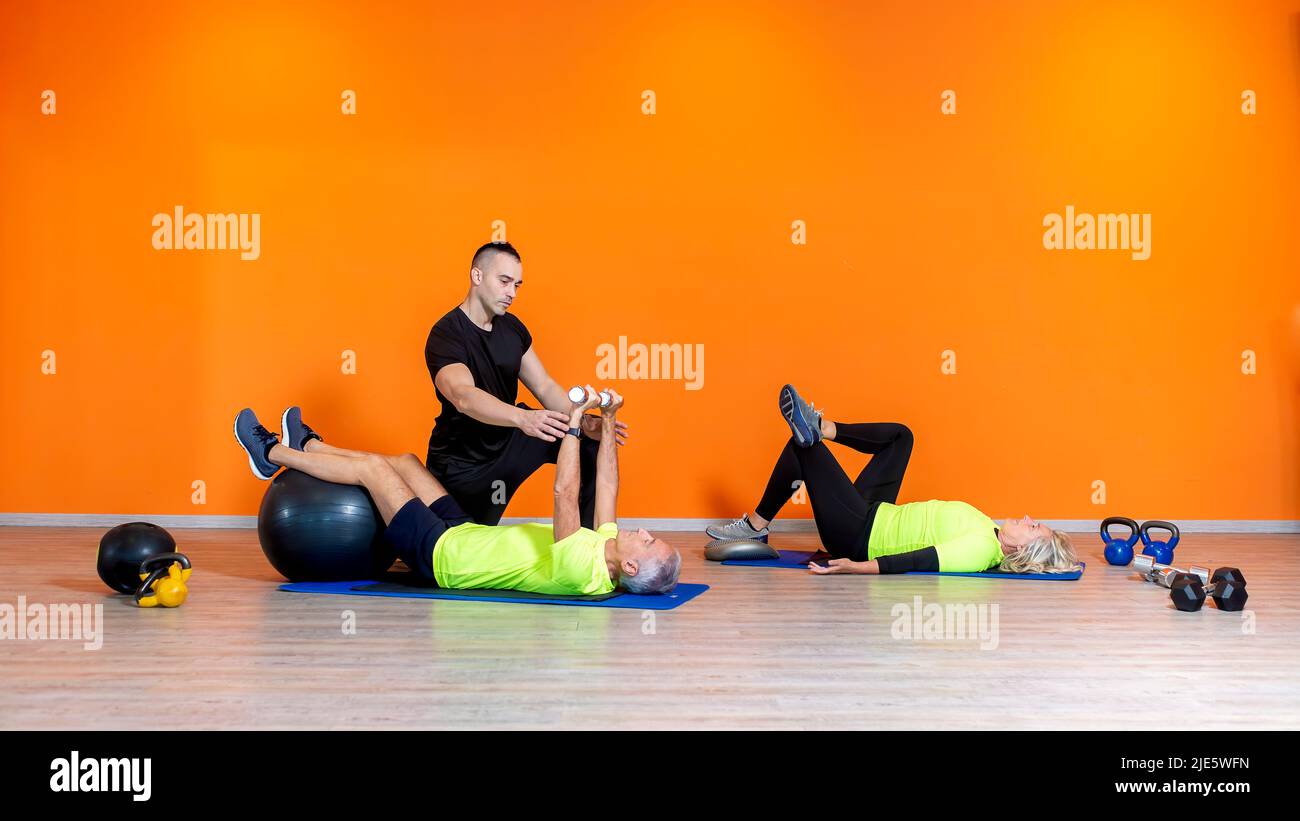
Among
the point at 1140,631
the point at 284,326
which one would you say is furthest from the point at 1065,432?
the point at 284,326

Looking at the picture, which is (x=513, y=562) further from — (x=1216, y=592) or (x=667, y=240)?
(x=667, y=240)

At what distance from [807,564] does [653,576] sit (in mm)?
1148

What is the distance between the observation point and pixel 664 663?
257cm

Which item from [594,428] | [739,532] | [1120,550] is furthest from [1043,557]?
[594,428]

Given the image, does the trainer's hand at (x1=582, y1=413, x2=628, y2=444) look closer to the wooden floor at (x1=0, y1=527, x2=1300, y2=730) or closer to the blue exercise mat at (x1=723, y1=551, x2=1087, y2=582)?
the wooden floor at (x1=0, y1=527, x2=1300, y2=730)

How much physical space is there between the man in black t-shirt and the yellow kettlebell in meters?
0.98

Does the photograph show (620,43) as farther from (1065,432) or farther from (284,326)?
(1065,432)

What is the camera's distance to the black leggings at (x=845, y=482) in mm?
4105

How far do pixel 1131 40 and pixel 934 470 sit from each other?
2.40m

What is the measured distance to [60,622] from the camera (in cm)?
298

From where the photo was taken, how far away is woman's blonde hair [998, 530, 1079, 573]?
4.00 metres

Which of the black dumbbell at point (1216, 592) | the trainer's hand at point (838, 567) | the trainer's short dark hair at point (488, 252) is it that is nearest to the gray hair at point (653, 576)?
the trainer's hand at point (838, 567)

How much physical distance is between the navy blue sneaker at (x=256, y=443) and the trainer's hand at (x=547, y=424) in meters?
0.91

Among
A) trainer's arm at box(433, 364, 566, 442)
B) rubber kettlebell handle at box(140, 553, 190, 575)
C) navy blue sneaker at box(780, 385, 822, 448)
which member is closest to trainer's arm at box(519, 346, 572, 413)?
trainer's arm at box(433, 364, 566, 442)
